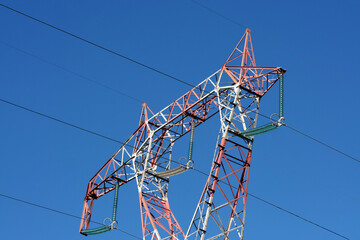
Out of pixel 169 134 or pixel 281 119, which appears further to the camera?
pixel 169 134

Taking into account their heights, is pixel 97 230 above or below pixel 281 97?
below

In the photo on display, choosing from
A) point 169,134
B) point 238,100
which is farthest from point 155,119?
point 238,100

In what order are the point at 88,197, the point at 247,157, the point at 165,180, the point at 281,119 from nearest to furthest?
the point at 281,119 → the point at 247,157 → the point at 165,180 → the point at 88,197

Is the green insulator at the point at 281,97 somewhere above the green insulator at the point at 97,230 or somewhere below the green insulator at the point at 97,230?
above

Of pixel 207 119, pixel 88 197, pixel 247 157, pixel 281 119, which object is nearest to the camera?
pixel 281 119

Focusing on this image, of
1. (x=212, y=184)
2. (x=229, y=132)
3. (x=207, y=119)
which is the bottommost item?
(x=212, y=184)

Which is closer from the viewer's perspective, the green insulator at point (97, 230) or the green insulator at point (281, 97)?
the green insulator at point (281, 97)

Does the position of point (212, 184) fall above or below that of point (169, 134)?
below

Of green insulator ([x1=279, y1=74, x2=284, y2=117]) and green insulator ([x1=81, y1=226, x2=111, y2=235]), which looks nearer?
green insulator ([x1=279, y1=74, x2=284, y2=117])

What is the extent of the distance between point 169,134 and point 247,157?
627 cm

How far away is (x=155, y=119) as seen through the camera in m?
39.8

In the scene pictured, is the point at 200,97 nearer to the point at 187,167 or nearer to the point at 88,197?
the point at 187,167

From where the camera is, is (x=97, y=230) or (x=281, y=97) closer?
(x=281, y=97)

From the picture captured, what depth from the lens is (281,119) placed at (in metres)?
31.6
